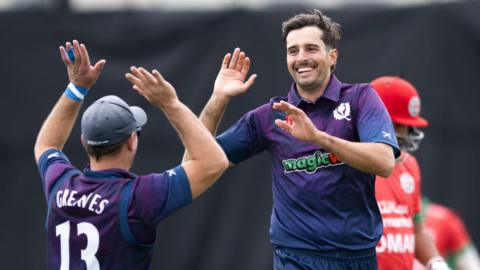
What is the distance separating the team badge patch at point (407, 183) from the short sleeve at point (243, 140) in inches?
44.5

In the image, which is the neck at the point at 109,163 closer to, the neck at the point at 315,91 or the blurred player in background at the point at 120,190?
the blurred player in background at the point at 120,190

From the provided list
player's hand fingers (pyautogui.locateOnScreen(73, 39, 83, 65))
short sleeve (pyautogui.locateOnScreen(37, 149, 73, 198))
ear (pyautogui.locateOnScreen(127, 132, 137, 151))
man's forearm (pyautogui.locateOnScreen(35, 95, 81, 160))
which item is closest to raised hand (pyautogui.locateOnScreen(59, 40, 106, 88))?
player's hand fingers (pyautogui.locateOnScreen(73, 39, 83, 65))

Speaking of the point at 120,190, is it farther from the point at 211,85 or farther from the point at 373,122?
the point at 211,85

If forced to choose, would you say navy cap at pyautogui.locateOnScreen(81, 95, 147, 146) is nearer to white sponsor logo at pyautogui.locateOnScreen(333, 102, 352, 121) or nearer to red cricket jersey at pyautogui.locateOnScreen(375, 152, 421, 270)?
white sponsor logo at pyautogui.locateOnScreen(333, 102, 352, 121)

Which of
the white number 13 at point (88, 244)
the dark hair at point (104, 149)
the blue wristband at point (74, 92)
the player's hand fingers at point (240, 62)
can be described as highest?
the player's hand fingers at point (240, 62)

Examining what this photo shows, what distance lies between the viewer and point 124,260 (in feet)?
13.9

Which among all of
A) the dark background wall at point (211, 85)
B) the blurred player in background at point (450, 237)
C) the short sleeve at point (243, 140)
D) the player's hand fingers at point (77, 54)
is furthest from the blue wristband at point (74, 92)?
the blurred player in background at point (450, 237)

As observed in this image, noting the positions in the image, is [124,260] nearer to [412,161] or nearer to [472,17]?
[412,161]

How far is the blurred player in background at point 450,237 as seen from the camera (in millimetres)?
8102

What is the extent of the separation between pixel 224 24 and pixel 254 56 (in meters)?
0.40

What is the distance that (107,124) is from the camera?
4277 millimetres

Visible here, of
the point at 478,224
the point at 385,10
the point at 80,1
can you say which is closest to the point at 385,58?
the point at 385,10

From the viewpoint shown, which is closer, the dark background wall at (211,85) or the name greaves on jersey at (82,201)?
the name greaves on jersey at (82,201)

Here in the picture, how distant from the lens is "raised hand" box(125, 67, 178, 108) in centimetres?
407
